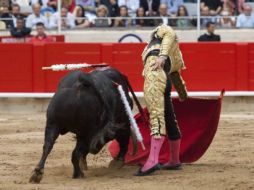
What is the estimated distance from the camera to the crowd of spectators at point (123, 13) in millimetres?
15375

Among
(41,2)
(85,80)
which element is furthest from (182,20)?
(85,80)

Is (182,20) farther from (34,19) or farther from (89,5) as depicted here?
(34,19)

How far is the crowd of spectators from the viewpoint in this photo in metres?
15.4

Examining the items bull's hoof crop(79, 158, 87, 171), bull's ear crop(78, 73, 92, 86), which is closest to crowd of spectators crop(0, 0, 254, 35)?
bull's hoof crop(79, 158, 87, 171)

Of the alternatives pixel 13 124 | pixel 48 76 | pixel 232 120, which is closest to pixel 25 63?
pixel 48 76

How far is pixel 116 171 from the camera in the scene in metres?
7.48

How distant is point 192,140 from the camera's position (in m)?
7.86

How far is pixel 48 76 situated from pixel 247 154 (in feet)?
17.3

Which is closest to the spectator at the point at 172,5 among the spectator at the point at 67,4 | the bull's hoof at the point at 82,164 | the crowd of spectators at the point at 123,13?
the crowd of spectators at the point at 123,13

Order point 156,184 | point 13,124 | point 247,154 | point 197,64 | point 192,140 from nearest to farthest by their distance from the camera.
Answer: point 156,184
point 192,140
point 247,154
point 13,124
point 197,64

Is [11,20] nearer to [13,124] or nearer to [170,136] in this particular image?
[13,124]

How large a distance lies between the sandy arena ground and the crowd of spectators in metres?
5.12

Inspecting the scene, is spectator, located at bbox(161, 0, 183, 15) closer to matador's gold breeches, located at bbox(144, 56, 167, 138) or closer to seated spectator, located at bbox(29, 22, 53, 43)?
seated spectator, located at bbox(29, 22, 53, 43)

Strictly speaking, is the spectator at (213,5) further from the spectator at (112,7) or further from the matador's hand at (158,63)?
the matador's hand at (158,63)
